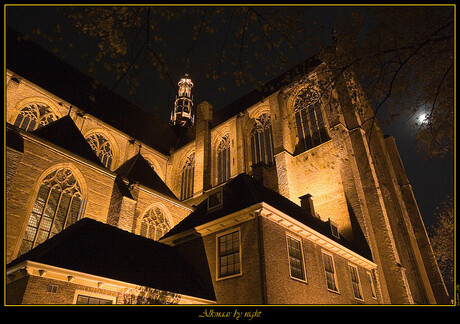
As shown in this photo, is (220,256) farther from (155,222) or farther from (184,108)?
(184,108)

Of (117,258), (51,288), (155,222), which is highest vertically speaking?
(155,222)

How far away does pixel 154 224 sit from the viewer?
16.2 metres

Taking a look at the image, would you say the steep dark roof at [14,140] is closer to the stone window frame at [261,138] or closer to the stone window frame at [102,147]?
the stone window frame at [102,147]

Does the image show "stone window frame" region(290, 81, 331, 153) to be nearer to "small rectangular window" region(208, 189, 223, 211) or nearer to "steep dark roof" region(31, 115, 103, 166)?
"small rectangular window" region(208, 189, 223, 211)

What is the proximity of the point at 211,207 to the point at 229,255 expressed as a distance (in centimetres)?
Result: 229

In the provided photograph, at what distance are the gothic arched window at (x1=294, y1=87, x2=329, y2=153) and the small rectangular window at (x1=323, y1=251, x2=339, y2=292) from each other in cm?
867

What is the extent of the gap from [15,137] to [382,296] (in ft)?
53.8

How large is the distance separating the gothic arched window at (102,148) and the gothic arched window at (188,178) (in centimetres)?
636

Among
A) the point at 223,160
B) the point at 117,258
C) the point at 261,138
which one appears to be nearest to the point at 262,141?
the point at 261,138

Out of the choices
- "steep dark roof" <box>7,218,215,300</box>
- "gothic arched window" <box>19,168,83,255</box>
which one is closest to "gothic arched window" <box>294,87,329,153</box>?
"steep dark roof" <box>7,218,215,300</box>

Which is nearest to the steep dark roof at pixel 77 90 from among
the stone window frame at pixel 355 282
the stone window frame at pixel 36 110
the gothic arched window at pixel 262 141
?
the stone window frame at pixel 36 110

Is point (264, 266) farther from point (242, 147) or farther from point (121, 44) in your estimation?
point (242, 147)

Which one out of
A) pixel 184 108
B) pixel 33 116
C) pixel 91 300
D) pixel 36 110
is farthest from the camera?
pixel 184 108

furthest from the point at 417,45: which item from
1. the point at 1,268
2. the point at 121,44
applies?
the point at 1,268
